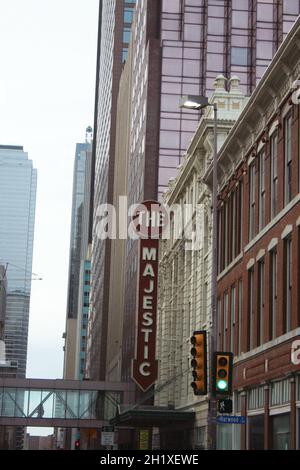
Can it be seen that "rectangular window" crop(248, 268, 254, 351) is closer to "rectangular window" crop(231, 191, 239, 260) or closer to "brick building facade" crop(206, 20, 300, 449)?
"brick building facade" crop(206, 20, 300, 449)

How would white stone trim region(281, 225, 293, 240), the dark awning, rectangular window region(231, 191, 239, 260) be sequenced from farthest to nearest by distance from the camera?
1. the dark awning
2. rectangular window region(231, 191, 239, 260)
3. white stone trim region(281, 225, 293, 240)

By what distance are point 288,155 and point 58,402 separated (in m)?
49.3

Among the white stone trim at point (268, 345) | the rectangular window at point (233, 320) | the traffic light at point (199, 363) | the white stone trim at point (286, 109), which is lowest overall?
the traffic light at point (199, 363)

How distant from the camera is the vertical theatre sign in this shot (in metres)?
56.6

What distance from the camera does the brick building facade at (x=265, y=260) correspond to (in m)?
29.6

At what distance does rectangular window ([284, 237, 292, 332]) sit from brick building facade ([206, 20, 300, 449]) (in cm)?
3

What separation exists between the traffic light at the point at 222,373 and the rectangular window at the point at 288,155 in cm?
799

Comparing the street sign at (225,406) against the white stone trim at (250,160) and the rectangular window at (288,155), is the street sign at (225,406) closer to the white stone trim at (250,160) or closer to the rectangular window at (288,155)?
the rectangular window at (288,155)

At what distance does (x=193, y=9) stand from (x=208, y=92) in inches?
337

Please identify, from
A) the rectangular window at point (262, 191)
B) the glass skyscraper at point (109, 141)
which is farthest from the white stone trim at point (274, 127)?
the glass skyscraper at point (109, 141)

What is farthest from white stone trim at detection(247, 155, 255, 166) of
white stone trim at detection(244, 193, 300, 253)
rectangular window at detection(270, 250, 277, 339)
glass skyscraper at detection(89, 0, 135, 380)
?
glass skyscraper at detection(89, 0, 135, 380)

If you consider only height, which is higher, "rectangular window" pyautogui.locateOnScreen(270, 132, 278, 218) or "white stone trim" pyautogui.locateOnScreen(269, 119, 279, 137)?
"white stone trim" pyautogui.locateOnScreen(269, 119, 279, 137)

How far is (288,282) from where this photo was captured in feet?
99.7

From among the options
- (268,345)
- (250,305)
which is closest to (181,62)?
(250,305)
